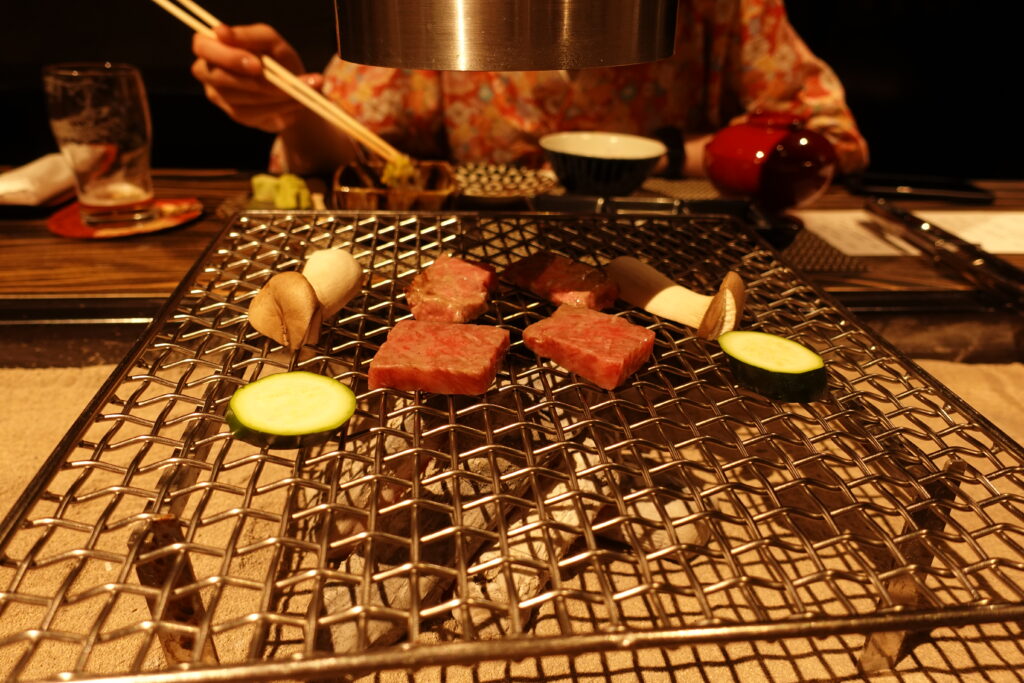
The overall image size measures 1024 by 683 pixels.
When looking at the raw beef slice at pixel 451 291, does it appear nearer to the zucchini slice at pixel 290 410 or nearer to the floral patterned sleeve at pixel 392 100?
the zucchini slice at pixel 290 410

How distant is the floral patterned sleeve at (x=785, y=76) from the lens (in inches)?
134

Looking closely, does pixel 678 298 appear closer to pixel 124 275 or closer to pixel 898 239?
pixel 898 239

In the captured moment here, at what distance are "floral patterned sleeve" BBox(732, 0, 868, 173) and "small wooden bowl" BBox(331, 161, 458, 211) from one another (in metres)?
1.98

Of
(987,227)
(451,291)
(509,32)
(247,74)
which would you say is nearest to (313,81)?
(247,74)

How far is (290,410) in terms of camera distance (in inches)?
48.1

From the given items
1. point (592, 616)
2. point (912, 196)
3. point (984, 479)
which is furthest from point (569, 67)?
point (912, 196)

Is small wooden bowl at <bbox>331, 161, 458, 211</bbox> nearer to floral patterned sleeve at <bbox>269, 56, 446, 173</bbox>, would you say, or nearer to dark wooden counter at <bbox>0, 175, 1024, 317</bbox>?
dark wooden counter at <bbox>0, 175, 1024, 317</bbox>

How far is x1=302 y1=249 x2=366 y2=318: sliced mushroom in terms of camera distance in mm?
1537

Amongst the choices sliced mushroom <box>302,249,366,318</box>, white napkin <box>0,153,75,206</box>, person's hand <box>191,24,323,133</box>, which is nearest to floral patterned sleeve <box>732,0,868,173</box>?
person's hand <box>191,24,323,133</box>

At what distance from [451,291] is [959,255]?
1970mm

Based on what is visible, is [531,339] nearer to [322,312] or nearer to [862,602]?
[322,312]

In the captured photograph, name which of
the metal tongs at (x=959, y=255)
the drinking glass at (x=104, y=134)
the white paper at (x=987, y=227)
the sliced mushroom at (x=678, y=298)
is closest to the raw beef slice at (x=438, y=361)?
the sliced mushroom at (x=678, y=298)

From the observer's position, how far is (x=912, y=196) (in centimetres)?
324

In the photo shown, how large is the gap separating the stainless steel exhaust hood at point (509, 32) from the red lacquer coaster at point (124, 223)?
1720 millimetres
